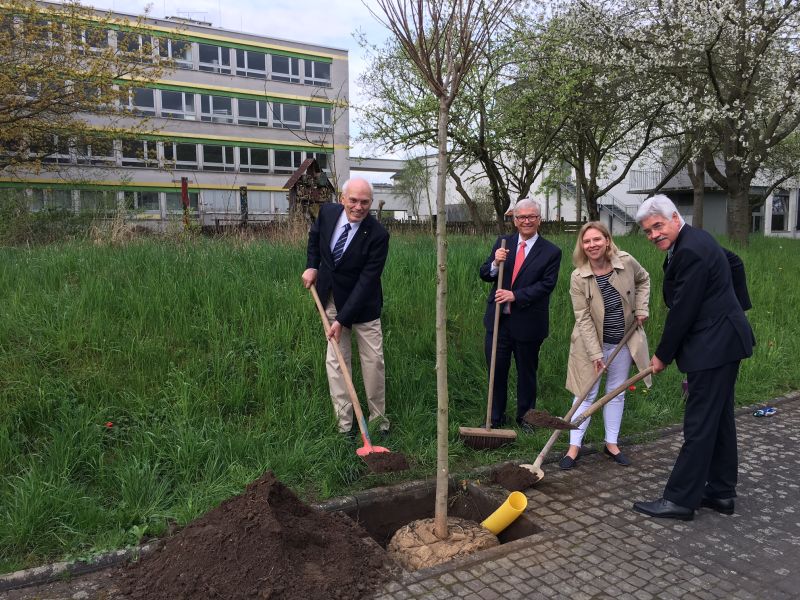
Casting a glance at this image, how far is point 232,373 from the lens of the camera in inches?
204

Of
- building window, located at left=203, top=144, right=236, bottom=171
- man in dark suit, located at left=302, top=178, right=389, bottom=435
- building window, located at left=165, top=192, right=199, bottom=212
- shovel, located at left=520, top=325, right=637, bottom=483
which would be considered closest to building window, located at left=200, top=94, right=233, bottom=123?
building window, located at left=203, top=144, right=236, bottom=171

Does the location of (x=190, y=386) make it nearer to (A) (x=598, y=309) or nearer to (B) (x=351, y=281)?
(B) (x=351, y=281)

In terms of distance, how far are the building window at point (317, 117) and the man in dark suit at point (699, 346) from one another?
143ft

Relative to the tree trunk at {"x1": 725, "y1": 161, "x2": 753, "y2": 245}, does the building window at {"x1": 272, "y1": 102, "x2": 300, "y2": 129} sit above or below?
above

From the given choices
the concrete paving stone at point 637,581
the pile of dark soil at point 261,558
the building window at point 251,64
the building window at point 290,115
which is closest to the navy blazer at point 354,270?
the pile of dark soil at point 261,558

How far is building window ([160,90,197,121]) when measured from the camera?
134 ft

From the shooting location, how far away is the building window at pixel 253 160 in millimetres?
44188

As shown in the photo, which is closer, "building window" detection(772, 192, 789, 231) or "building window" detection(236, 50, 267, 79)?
"building window" detection(772, 192, 789, 231)

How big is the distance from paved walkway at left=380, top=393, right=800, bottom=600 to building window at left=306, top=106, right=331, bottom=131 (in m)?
43.8

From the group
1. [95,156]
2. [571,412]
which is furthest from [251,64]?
[571,412]

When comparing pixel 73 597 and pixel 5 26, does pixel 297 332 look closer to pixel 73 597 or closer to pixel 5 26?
pixel 73 597

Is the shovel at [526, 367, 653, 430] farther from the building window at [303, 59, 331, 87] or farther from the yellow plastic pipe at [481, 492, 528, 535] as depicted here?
the building window at [303, 59, 331, 87]

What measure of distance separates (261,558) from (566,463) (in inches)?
101

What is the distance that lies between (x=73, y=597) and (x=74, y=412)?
5.61 ft
